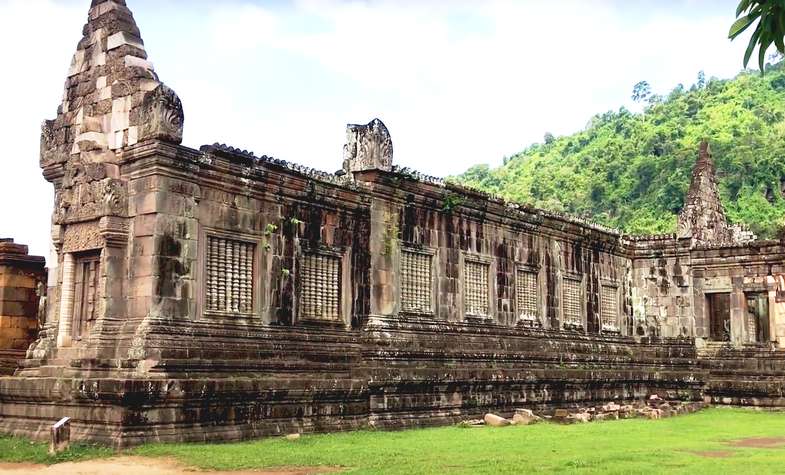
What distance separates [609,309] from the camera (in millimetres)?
27375

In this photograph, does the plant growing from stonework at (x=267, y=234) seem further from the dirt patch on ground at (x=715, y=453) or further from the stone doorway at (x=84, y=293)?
the dirt patch on ground at (x=715, y=453)

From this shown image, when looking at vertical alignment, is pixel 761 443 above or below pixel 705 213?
below

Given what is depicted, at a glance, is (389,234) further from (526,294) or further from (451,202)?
(526,294)

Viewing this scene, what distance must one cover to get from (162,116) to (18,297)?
7.16 metres

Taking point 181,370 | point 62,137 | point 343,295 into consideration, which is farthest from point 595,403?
point 62,137

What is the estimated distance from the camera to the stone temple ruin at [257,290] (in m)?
14.4

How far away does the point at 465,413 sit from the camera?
19.1 meters

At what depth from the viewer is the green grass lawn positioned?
1141cm

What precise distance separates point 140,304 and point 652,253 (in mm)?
18825

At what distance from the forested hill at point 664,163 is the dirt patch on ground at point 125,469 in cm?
5269

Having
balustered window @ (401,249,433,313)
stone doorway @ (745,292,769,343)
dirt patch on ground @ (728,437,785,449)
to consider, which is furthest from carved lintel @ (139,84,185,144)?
stone doorway @ (745,292,769,343)

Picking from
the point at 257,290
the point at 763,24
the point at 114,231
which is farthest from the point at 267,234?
the point at 763,24

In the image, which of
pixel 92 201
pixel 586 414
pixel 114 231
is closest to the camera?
pixel 114 231

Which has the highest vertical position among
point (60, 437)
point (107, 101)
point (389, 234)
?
point (107, 101)
